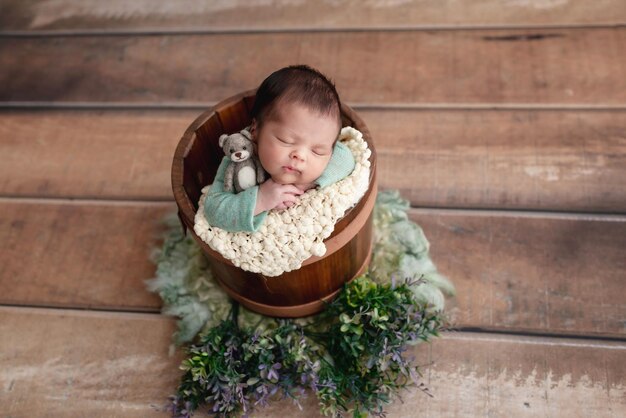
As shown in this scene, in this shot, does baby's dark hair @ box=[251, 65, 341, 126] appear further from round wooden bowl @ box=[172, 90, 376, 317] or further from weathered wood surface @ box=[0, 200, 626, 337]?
weathered wood surface @ box=[0, 200, 626, 337]

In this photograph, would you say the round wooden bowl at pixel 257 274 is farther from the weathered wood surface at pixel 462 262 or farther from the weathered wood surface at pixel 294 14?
the weathered wood surface at pixel 294 14

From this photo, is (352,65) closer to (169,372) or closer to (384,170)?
(384,170)

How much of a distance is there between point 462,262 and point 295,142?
0.48 m

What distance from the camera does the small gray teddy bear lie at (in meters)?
0.96

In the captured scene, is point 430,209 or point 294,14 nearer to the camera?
point 430,209

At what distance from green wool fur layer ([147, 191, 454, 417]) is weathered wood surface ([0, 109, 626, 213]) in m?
0.23

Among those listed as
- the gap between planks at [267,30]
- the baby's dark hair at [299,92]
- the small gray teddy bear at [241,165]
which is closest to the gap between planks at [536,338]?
the small gray teddy bear at [241,165]

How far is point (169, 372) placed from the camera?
3.75 ft

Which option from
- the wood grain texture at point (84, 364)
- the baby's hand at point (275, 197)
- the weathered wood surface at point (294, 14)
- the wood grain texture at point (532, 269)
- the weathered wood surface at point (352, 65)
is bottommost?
the wood grain texture at point (84, 364)

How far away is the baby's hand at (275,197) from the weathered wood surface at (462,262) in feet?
1.34

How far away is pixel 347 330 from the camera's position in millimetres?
1028

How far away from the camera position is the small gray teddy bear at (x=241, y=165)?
0.96 metres

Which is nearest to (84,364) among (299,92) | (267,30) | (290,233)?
(290,233)

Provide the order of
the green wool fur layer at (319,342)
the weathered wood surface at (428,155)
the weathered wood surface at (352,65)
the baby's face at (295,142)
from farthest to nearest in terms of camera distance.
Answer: the weathered wood surface at (352,65)
the weathered wood surface at (428,155)
the green wool fur layer at (319,342)
the baby's face at (295,142)
